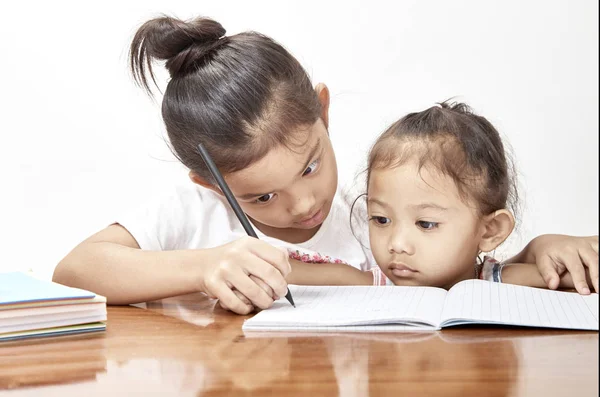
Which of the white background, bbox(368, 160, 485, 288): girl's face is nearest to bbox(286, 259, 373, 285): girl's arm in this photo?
bbox(368, 160, 485, 288): girl's face

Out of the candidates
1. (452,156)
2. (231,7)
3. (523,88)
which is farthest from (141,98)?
(452,156)

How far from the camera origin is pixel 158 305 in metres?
1.17

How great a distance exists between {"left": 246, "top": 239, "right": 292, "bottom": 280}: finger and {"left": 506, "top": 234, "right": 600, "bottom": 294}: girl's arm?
15.6 inches

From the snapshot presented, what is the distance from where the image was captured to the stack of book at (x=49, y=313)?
0.92 meters

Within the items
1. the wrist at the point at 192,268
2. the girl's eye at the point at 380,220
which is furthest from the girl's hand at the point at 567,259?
the wrist at the point at 192,268

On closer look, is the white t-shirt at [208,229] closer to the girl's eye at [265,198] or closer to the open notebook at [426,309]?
the girl's eye at [265,198]

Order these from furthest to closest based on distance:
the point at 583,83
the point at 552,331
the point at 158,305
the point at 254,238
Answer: the point at 583,83 → the point at 158,305 → the point at 254,238 → the point at 552,331

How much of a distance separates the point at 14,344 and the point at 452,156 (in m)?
0.70

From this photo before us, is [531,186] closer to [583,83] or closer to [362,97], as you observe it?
[583,83]

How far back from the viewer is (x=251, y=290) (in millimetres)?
1012

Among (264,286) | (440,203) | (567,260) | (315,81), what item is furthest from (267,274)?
(315,81)

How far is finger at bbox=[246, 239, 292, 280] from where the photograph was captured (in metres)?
1.02

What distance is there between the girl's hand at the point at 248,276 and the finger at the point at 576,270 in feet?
1.29

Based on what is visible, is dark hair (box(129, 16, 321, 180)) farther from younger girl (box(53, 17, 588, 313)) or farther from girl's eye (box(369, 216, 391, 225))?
girl's eye (box(369, 216, 391, 225))
